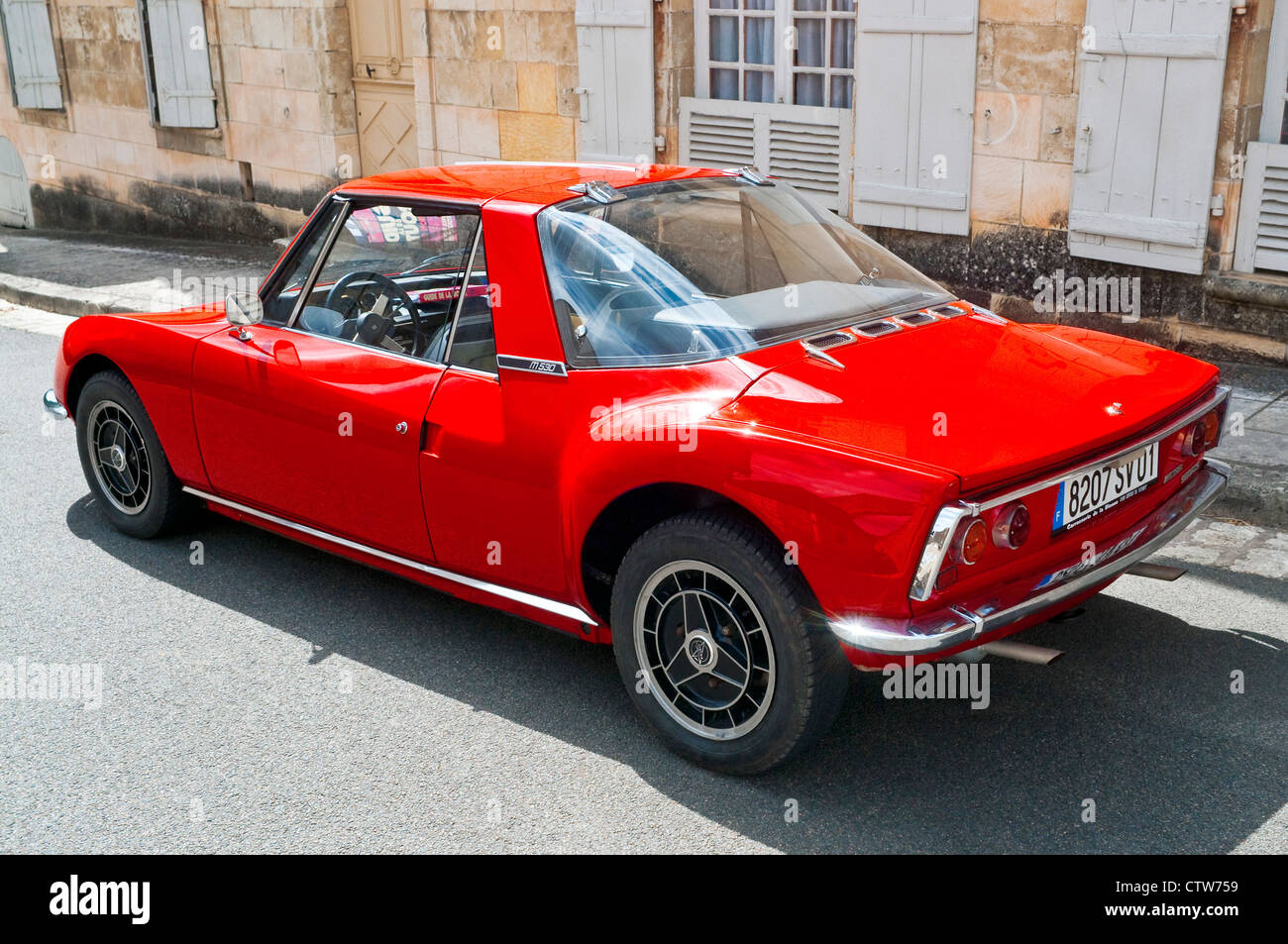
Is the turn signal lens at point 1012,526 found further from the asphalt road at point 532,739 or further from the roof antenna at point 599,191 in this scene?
the roof antenna at point 599,191

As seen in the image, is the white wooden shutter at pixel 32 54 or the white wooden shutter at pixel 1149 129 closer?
the white wooden shutter at pixel 1149 129

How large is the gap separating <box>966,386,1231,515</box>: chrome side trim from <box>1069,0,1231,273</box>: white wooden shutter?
11.8ft

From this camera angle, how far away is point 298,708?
4.31 meters

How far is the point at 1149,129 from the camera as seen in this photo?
7488mm

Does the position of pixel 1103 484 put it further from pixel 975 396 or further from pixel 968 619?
pixel 968 619

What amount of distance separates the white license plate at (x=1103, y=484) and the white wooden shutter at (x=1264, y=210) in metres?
4.12

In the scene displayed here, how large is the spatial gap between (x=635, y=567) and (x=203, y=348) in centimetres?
227

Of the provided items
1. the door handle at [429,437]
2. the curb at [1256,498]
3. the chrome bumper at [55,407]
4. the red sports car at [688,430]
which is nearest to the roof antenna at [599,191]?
the red sports car at [688,430]

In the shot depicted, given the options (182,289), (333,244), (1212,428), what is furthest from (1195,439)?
→ (182,289)

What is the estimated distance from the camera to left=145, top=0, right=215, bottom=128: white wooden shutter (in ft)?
44.6

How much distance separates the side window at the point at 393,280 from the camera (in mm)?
4457

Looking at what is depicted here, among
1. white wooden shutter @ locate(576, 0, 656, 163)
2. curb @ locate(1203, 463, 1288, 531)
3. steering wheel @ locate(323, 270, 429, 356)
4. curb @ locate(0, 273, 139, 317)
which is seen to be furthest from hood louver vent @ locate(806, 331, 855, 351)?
curb @ locate(0, 273, 139, 317)

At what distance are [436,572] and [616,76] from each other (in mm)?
6619

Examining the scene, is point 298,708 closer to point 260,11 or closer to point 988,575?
point 988,575
